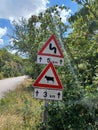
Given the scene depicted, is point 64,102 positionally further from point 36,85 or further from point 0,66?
point 0,66

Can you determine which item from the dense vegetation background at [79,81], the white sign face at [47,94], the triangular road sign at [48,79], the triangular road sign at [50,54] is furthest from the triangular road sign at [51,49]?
the dense vegetation background at [79,81]

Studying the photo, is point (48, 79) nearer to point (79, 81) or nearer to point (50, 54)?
point (50, 54)

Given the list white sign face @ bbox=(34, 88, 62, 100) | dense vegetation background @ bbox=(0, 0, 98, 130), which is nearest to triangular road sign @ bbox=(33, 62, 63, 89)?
white sign face @ bbox=(34, 88, 62, 100)

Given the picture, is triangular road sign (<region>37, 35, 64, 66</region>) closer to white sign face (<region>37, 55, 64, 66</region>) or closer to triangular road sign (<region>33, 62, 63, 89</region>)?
white sign face (<region>37, 55, 64, 66</region>)

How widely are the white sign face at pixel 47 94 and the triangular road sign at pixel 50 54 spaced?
63 centimetres

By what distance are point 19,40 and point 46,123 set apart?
82.4 ft

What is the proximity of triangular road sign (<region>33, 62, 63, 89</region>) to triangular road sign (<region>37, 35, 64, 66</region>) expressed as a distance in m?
0.17

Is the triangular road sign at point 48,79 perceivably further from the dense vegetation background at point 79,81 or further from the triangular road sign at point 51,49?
the dense vegetation background at point 79,81

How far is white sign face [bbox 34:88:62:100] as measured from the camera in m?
7.36

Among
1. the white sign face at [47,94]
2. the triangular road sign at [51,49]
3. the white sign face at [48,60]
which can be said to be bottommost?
the white sign face at [47,94]

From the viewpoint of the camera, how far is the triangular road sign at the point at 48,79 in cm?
748

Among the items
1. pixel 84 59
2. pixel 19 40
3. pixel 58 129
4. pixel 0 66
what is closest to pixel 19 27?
pixel 19 40

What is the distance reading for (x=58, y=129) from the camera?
9047 millimetres

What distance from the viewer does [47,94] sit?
24.5ft
